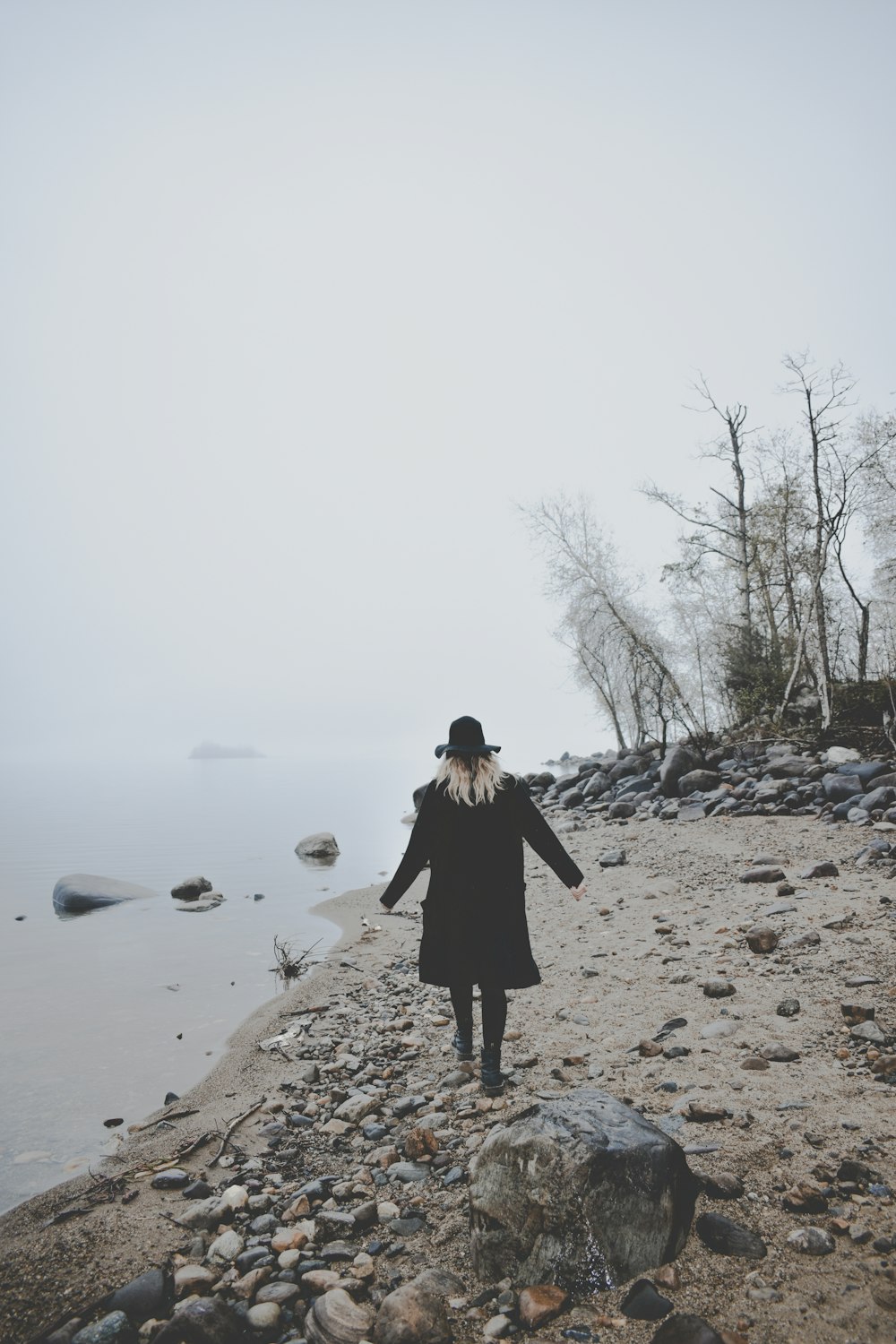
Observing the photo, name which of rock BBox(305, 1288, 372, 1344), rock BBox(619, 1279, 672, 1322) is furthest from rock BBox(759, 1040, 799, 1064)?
rock BBox(305, 1288, 372, 1344)

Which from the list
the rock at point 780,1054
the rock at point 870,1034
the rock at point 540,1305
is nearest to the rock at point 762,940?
Answer: the rock at point 870,1034

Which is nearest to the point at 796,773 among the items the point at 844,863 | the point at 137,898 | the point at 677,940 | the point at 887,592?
the point at 844,863

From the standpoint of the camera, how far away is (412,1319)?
2.38 metres

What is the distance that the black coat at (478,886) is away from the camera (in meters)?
4.40

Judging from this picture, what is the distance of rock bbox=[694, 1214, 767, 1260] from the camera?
2510 mm

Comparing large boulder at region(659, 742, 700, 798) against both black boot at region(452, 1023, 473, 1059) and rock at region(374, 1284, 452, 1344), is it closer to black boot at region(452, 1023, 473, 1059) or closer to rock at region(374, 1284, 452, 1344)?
black boot at region(452, 1023, 473, 1059)

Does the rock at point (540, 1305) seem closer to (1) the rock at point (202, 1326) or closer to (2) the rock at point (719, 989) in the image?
(1) the rock at point (202, 1326)

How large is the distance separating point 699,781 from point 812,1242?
1318 cm

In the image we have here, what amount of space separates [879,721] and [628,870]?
9166 millimetres

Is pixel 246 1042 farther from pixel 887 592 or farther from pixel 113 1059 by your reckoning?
pixel 887 592

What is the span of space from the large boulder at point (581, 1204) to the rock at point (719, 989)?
9.29ft

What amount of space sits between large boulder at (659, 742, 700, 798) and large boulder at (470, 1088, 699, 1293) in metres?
14.0

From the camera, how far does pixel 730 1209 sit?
2744mm

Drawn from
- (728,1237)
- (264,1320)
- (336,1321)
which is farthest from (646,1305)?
(264,1320)
